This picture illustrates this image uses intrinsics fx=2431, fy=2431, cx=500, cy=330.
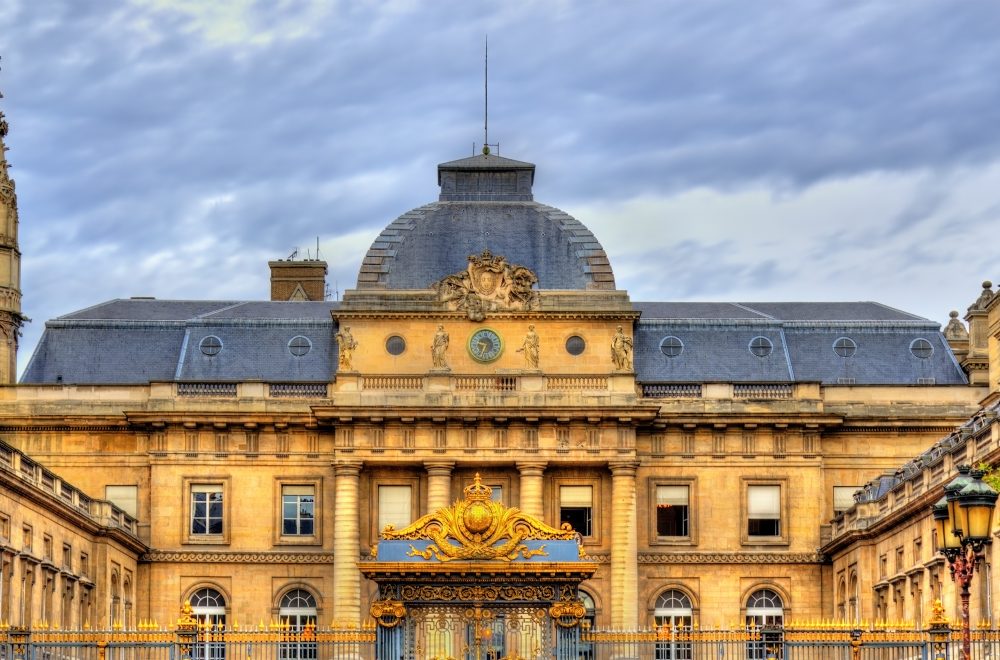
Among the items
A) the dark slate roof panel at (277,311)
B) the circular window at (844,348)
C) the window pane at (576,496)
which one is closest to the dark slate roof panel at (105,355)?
the dark slate roof panel at (277,311)

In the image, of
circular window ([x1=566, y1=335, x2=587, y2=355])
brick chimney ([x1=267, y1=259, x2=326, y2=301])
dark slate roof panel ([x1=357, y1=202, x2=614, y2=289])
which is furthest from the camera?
brick chimney ([x1=267, y1=259, x2=326, y2=301])

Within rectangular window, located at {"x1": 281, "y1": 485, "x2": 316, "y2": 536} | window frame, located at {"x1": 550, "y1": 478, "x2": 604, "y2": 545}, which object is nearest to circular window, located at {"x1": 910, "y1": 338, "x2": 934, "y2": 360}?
window frame, located at {"x1": 550, "y1": 478, "x2": 604, "y2": 545}

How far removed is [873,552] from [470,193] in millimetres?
24366

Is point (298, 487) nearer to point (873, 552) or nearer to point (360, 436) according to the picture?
point (360, 436)

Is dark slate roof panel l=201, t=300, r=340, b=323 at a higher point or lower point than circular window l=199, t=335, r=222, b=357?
higher

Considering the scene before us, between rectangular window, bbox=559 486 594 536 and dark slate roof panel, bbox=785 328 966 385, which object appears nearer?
rectangular window, bbox=559 486 594 536

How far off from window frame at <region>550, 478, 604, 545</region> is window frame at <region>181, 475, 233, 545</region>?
13077 mm

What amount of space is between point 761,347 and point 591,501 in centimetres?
1081

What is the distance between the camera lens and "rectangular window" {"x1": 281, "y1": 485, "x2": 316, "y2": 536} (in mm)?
98750

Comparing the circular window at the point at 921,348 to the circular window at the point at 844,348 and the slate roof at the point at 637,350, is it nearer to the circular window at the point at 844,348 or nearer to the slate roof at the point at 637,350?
the slate roof at the point at 637,350

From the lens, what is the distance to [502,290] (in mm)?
Answer: 98562

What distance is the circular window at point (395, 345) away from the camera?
323ft

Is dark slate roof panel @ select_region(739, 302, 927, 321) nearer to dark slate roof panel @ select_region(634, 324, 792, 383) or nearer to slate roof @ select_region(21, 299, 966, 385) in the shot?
slate roof @ select_region(21, 299, 966, 385)

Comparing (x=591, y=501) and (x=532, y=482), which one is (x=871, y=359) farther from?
(x=532, y=482)
